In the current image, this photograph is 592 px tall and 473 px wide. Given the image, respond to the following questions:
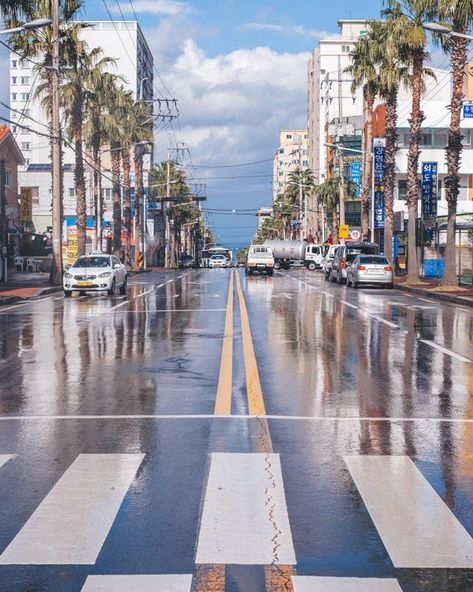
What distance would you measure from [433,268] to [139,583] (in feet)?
153

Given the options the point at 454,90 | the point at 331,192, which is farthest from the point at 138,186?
the point at 454,90

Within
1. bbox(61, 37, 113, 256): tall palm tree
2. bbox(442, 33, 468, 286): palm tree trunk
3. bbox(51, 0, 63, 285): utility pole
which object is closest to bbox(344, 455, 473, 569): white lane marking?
bbox(442, 33, 468, 286): palm tree trunk

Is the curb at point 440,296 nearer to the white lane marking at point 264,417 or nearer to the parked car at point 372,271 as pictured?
the parked car at point 372,271

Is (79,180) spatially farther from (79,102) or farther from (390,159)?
(390,159)

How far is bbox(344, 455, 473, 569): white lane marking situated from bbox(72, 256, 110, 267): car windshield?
27102mm

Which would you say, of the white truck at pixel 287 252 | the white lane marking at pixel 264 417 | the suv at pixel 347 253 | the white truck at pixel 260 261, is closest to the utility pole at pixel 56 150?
the suv at pixel 347 253

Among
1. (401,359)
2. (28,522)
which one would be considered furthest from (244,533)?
(401,359)

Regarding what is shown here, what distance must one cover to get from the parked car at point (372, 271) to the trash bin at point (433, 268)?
8680 mm

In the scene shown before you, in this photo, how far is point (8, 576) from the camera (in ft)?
15.9

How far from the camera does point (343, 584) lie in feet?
15.4

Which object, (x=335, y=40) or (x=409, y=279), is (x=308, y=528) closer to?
(x=409, y=279)

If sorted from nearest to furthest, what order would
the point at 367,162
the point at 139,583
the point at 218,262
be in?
the point at 139,583 → the point at 367,162 → the point at 218,262

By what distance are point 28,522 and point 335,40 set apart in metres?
152

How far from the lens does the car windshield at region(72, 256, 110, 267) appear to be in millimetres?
33781
